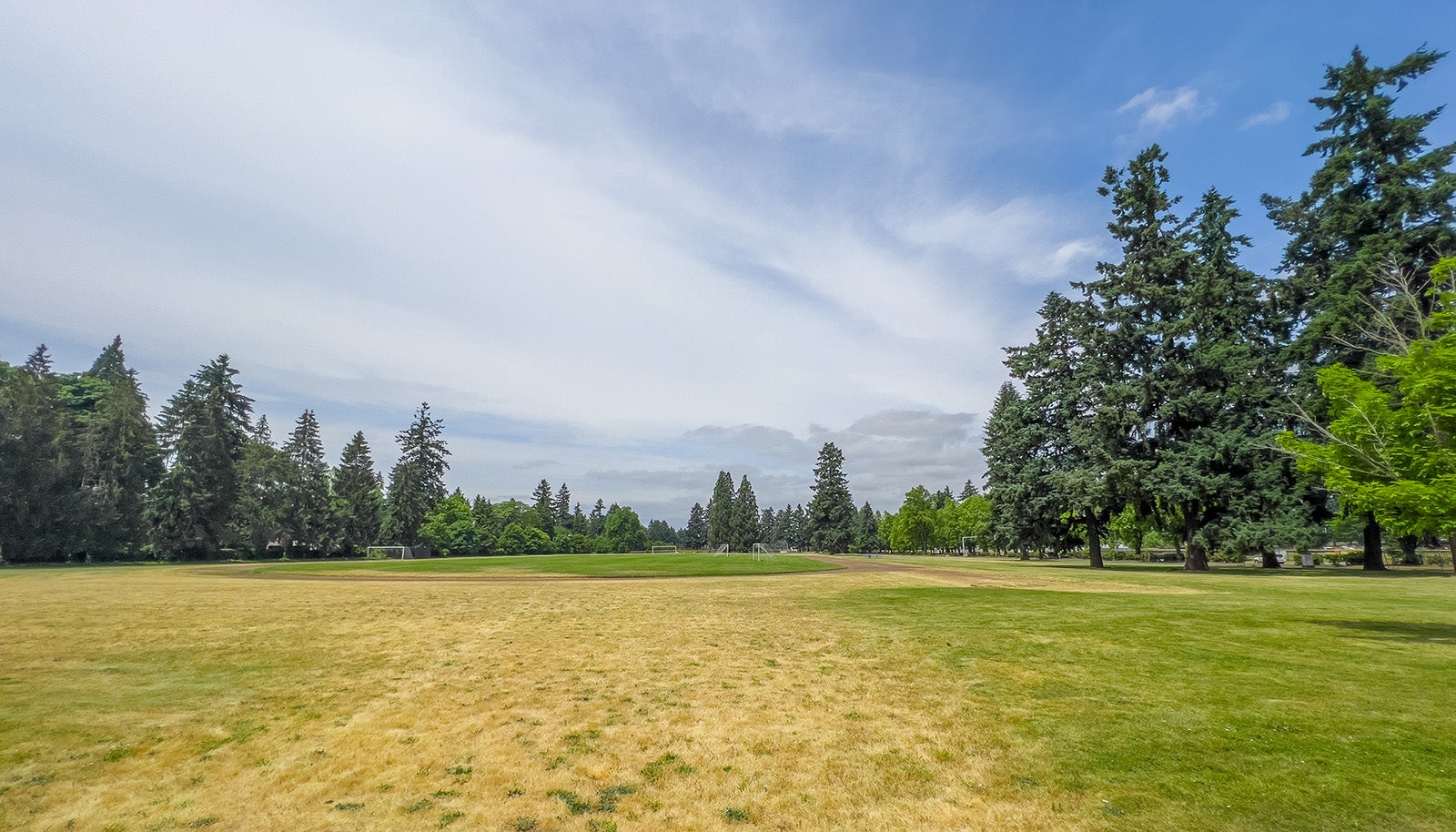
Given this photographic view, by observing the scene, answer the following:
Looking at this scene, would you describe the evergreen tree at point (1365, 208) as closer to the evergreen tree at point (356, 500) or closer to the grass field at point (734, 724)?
the grass field at point (734, 724)

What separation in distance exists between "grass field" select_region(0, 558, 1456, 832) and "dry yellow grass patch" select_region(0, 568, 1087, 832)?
1.5 inches

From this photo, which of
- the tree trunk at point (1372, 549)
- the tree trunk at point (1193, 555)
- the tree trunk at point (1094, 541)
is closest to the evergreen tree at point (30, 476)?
the tree trunk at point (1094, 541)

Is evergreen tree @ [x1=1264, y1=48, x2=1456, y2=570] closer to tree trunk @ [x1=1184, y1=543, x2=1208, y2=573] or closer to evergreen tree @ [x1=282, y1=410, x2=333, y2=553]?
tree trunk @ [x1=1184, y1=543, x2=1208, y2=573]

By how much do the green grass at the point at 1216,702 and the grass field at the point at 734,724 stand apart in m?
0.04

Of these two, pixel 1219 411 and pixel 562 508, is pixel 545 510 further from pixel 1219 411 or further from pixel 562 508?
pixel 1219 411

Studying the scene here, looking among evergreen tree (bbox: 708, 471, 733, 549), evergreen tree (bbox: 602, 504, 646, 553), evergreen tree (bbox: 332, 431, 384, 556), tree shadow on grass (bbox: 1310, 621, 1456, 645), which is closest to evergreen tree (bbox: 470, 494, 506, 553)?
evergreen tree (bbox: 332, 431, 384, 556)

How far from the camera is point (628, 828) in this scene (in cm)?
445

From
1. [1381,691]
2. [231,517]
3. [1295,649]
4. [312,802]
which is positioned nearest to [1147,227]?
[1295,649]

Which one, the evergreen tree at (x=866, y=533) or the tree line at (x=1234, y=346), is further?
the evergreen tree at (x=866, y=533)

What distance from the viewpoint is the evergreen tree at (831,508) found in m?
97.0

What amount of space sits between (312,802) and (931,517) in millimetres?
101738

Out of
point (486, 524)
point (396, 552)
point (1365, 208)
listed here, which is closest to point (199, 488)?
point (396, 552)

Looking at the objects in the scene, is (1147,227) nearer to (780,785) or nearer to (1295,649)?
(1295,649)

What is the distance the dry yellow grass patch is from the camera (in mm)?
4766
